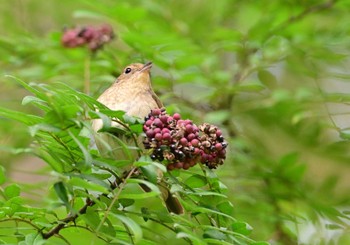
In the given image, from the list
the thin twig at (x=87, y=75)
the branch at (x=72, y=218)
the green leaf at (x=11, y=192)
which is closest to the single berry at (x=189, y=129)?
the branch at (x=72, y=218)

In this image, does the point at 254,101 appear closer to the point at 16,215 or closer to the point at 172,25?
the point at 172,25

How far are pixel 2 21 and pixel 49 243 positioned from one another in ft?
10.3

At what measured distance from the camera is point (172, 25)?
4719mm

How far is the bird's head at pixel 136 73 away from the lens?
12.8ft

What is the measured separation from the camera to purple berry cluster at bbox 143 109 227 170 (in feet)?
7.56

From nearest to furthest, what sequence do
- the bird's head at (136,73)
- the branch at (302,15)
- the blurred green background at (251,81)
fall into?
1. the bird's head at (136,73)
2. the blurred green background at (251,81)
3. the branch at (302,15)

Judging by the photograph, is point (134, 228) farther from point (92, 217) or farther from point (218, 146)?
point (218, 146)

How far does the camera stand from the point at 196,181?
2568 millimetres

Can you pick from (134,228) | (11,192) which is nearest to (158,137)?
(134,228)

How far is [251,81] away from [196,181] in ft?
6.76

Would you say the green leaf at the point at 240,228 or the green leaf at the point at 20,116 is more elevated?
the green leaf at the point at 20,116

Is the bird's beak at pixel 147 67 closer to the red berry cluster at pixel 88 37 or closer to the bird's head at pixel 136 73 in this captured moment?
the bird's head at pixel 136 73

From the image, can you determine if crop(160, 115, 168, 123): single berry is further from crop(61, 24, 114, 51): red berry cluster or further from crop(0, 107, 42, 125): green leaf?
crop(61, 24, 114, 51): red berry cluster

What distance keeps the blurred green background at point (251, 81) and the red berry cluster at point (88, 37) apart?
2.5 inches
